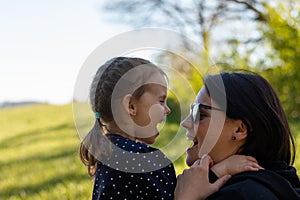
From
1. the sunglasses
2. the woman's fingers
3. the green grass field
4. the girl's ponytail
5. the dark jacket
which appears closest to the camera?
the dark jacket

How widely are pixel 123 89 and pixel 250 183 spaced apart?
2.11ft

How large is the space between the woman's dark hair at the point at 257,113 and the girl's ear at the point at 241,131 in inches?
0.5

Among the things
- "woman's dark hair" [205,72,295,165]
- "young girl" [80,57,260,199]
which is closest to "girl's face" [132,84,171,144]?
"young girl" [80,57,260,199]

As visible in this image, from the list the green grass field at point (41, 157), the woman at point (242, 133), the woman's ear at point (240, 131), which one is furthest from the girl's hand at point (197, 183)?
the green grass field at point (41, 157)

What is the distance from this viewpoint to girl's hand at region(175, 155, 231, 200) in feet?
6.77

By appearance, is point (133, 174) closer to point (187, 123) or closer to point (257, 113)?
point (187, 123)

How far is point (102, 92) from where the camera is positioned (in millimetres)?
2363

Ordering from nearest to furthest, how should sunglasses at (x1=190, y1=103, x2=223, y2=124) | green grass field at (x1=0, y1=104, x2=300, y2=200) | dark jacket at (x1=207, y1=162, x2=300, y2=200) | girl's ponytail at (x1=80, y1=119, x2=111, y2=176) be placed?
dark jacket at (x1=207, y1=162, x2=300, y2=200) → sunglasses at (x1=190, y1=103, x2=223, y2=124) → girl's ponytail at (x1=80, y1=119, x2=111, y2=176) → green grass field at (x1=0, y1=104, x2=300, y2=200)

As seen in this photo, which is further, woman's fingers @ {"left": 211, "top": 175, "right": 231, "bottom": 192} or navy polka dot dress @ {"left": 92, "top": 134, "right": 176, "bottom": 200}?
navy polka dot dress @ {"left": 92, "top": 134, "right": 176, "bottom": 200}

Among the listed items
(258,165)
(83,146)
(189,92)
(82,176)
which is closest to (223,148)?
(258,165)

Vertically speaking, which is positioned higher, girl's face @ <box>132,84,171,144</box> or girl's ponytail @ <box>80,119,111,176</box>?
girl's face @ <box>132,84,171,144</box>

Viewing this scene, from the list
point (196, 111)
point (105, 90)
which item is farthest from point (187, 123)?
point (105, 90)

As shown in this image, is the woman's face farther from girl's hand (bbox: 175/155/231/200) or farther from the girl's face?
the girl's face

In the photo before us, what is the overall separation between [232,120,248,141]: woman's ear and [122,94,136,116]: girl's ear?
418 mm
